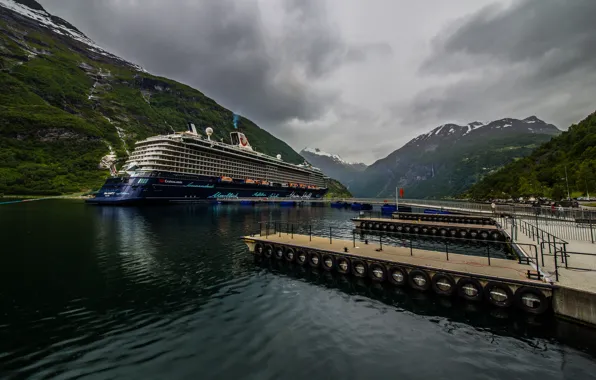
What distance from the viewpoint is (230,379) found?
24.2 feet

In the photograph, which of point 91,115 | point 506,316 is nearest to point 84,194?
point 91,115

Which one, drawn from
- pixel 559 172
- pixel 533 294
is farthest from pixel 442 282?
pixel 559 172

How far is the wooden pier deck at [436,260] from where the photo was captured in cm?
1255

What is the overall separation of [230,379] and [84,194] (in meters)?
123

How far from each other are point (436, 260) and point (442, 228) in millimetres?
22585

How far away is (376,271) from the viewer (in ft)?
52.1

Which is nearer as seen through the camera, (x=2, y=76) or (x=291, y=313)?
(x=291, y=313)

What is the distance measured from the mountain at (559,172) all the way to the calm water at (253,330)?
247 ft

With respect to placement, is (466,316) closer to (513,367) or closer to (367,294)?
(513,367)

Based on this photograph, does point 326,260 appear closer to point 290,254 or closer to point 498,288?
point 290,254

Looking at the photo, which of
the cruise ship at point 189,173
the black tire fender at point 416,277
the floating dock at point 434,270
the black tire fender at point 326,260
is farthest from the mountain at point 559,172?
the cruise ship at point 189,173

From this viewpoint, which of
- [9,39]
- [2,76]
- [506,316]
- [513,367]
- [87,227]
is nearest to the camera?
[513,367]

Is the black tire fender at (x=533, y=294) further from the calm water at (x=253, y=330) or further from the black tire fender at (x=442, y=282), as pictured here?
the black tire fender at (x=442, y=282)

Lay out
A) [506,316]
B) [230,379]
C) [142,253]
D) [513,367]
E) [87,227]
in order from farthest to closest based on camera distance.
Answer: [87,227]
[142,253]
[506,316]
[513,367]
[230,379]
